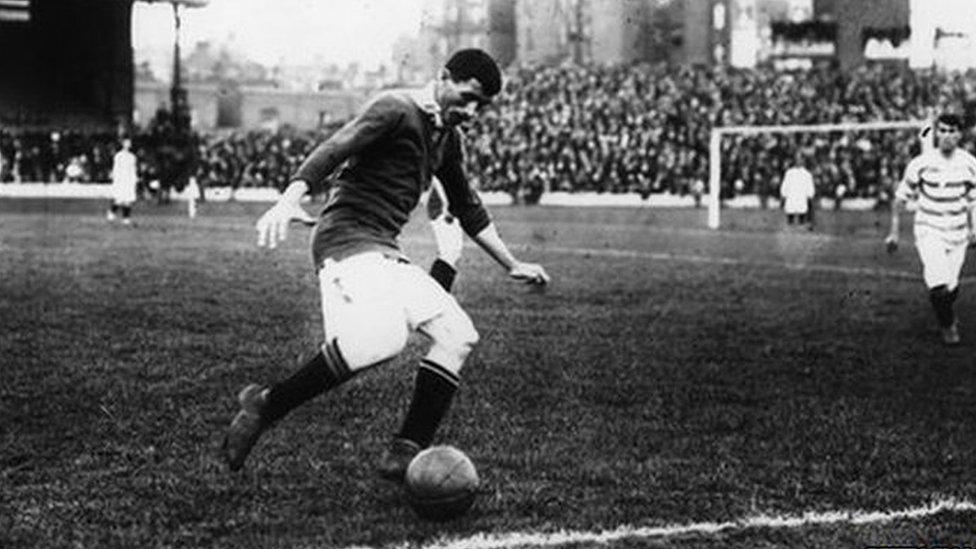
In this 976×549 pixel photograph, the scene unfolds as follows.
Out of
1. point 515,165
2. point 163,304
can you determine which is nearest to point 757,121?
point 515,165

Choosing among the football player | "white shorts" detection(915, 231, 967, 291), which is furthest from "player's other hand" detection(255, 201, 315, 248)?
"white shorts" detection(915, 231, 967, 291)

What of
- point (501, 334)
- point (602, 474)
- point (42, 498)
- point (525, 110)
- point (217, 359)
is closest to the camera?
point (42, 498)

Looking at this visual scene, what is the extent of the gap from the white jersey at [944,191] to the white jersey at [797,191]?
834 inches

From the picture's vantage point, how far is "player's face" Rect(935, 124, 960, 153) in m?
12.3

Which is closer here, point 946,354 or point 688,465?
point 688,465

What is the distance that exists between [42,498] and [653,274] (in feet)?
47.3

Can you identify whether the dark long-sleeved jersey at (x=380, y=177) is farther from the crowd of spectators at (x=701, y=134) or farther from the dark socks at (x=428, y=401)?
the crowd of spectators at (x=701, y=134)

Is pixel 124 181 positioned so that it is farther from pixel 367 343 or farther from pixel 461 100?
pixel 367 343

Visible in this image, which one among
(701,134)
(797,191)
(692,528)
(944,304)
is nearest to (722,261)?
(944,304)

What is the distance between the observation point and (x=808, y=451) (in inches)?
291

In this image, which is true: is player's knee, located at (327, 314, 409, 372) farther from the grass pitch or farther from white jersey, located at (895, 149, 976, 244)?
white jersey, located at (895, 149, 976, 244)

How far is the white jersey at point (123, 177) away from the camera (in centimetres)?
3278

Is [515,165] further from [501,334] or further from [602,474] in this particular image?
[602,474]

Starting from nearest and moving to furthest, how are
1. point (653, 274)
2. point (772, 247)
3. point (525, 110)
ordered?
point (653, 274) < point (772, 247) < point (525, 110)
